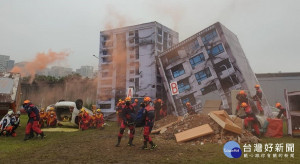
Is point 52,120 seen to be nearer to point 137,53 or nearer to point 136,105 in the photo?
point 136,105

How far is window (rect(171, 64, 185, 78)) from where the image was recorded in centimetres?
1527

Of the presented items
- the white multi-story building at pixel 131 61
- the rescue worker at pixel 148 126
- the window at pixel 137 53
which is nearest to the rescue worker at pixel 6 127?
the rescue worker at pixel 148 126

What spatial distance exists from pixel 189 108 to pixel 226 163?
339 inches

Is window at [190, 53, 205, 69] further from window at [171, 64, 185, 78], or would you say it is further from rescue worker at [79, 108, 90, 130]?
rescue worker at [79, 108, 90, 130]

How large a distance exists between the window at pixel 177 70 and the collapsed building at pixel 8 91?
9191 millimetres

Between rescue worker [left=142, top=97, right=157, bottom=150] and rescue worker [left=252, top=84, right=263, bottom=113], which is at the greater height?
rescue worker [left=252, top=84, right=263, bottom=113]

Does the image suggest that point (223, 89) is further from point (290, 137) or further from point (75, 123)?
point (75, 123)

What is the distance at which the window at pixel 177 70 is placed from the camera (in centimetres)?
1527

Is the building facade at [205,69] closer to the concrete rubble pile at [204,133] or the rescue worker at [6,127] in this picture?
the concrete rubble pile at [204,133]

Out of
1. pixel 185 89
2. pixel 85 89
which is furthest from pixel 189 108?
pixel 85 89

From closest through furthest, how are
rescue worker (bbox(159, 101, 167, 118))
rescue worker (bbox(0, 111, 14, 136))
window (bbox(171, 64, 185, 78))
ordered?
rescue worker (bbox(0, 111, 14, 136)), rescue worker (bbox(159, 101, 167, 118)), window (bbox(171, 64, 185, 78))

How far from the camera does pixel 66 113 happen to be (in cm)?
1504

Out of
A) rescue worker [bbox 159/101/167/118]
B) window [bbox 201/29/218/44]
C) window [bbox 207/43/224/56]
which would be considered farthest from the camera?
rescue worker [bbox 159/101/167/118]

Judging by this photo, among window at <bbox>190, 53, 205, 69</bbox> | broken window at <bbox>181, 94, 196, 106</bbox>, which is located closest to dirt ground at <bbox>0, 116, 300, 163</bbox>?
broken window at <bbox>181, 94, 196, 106</bbox>
